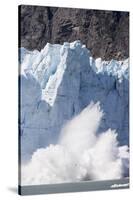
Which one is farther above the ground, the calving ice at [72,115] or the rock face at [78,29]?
the rock face at [78,29]

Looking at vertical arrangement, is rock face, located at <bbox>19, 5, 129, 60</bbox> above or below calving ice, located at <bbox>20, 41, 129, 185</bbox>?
above

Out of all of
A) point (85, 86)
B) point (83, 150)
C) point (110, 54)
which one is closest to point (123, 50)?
point (110, 54)

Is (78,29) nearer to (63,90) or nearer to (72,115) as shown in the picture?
(63,90)

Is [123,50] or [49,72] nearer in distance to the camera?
[49,72]

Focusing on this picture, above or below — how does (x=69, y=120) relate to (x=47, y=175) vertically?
above

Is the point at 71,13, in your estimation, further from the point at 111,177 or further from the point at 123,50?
the point at 111,177
